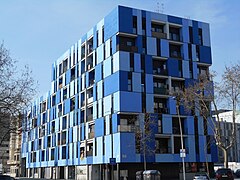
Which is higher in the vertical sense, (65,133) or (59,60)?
(59,60)

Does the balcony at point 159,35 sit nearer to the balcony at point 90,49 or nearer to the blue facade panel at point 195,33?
the blue facade panel at point 195,33

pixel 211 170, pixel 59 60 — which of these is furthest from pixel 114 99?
pixel 59 60

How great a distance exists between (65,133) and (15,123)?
153ft

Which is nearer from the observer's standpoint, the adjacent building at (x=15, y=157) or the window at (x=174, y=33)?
the window at (x=174, y=33)

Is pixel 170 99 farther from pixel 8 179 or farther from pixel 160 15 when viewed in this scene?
pixel 8 179

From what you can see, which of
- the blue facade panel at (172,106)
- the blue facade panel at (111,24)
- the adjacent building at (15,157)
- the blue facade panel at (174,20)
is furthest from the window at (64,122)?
the adjacent building at (15,157)

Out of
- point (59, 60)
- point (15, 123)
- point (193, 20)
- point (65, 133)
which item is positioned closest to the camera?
point (15, 123)

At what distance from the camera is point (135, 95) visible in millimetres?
51781

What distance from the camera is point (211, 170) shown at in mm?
55625

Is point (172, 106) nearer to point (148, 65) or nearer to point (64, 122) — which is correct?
point (148, 65)

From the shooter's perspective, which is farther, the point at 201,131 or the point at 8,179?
the point at 201,131

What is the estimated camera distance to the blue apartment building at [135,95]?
50906mm

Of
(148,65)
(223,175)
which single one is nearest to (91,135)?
(148,65)

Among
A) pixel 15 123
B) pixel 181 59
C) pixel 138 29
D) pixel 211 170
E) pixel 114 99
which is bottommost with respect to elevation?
pixel 211 170
